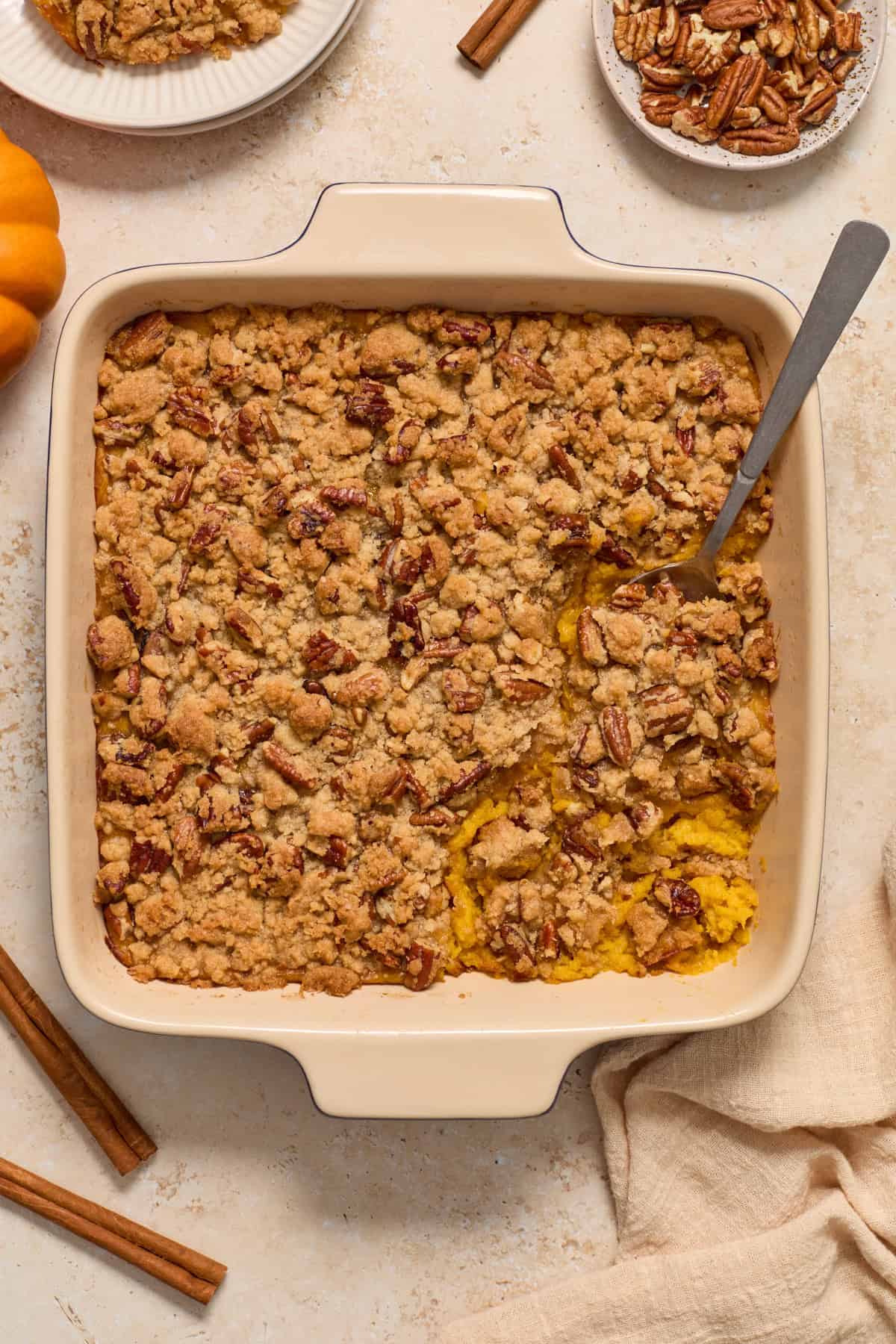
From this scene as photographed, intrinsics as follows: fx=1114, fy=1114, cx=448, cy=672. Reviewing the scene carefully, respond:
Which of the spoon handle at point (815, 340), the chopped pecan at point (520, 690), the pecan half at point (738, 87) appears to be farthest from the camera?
the pecan half at point (738, 87)

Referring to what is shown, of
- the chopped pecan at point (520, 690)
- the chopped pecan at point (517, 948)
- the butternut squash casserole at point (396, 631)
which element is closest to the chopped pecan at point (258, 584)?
the butternut squash casserole at point (396, 631)

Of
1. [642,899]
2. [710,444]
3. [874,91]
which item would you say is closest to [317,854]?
[642,899]

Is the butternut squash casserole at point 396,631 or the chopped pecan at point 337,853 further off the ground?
the butternut squash casserole at point 396,631

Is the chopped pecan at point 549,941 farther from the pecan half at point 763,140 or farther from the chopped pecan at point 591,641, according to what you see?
the pecan half at point 763,140

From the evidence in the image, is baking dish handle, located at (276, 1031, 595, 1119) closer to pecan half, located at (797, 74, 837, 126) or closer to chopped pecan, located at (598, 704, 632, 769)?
chopped pecan, located at (598, 704, 632, 769)

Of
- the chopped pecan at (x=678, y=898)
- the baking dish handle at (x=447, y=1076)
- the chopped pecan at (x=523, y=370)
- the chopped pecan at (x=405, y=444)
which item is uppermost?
the chopped pecan at (x=523, y=370)

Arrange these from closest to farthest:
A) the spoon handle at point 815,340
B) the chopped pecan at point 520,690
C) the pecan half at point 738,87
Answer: the spoon handle at point 815,340 < the chopped pecan at point 520,690 < the pecan half at point 738,87

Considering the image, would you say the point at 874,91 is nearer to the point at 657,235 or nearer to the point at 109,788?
the point at 657,235
